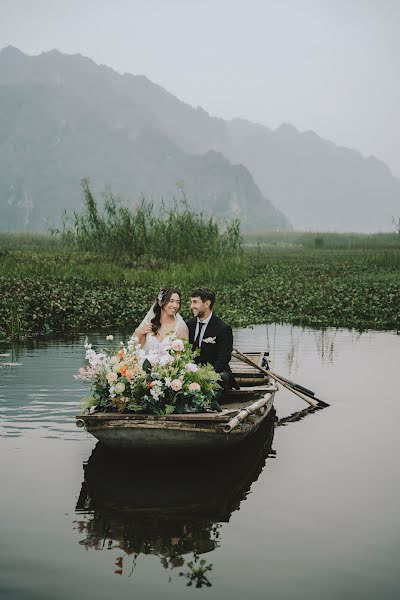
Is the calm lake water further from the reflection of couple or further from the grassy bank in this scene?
the grassy bank

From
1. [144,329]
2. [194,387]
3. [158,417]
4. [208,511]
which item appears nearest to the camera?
[208,511]

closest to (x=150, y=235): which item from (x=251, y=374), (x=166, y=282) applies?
(x=166, y=282)

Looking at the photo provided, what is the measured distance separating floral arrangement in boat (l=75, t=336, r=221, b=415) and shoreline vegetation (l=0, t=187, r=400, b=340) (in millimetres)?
9860

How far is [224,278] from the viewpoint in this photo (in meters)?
29.6

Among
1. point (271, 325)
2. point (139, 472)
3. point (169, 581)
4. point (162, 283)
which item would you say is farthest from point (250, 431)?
point (162, 283)

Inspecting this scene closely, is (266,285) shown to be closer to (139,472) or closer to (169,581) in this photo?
(139,472)

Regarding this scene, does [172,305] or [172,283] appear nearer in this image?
[172,305]

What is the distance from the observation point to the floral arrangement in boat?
8.82 meters

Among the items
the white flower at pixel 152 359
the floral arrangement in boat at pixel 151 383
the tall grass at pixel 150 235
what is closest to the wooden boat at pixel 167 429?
the floral arrangement in boat at pixel 151 383

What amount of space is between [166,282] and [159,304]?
55.5 ft

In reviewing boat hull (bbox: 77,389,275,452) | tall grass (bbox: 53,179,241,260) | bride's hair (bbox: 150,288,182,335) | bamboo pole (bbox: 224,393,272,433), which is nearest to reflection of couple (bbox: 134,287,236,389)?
bride's hair (bbox: 150,288,182,335)

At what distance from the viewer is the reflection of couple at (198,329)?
33.7 ft

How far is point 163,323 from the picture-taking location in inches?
420

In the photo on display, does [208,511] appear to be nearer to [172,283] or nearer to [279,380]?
[279,380]
